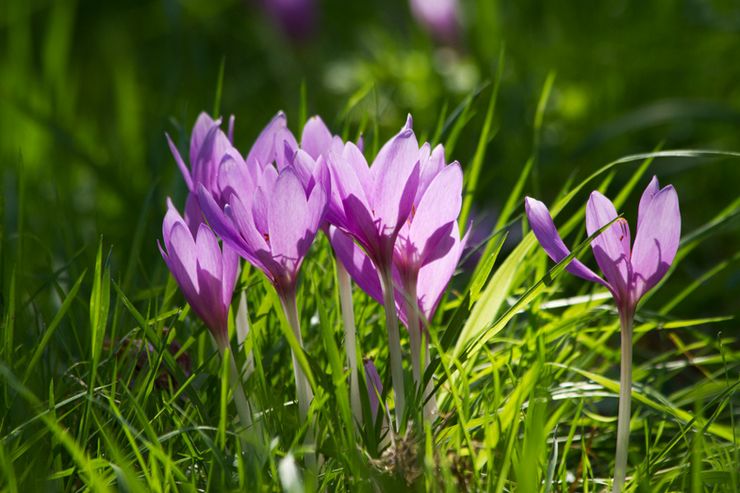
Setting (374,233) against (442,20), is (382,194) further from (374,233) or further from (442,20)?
(442,20)

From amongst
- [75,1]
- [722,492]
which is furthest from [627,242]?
[75,1]

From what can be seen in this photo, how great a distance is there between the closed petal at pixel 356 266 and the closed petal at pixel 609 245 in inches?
7.9

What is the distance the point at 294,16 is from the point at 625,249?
2232mm

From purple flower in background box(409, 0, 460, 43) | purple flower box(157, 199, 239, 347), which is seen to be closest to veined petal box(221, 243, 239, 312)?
purple flower box(157, 199, 239, 347)

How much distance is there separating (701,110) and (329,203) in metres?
1.17

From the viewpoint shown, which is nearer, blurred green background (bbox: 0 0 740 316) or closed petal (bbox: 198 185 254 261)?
closed petal (bbox: 198 185 254 261)

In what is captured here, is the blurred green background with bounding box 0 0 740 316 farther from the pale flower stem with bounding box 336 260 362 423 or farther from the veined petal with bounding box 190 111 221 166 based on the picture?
the pale flower stem with bounding box 336 260 362 423

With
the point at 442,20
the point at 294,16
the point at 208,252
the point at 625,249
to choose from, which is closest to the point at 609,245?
the point at 625,249

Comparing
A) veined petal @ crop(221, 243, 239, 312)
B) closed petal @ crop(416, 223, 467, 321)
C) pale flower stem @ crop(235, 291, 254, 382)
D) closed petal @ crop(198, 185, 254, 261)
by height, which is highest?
closed petal @ crop(198, 185, 254, 261)

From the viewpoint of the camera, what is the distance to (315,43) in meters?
2.96

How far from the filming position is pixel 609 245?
32.1 inches

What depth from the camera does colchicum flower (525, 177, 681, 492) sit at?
0.79 m

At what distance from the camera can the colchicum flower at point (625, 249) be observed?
2.60ft

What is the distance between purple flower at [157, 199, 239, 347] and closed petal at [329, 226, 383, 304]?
0.10 metres
